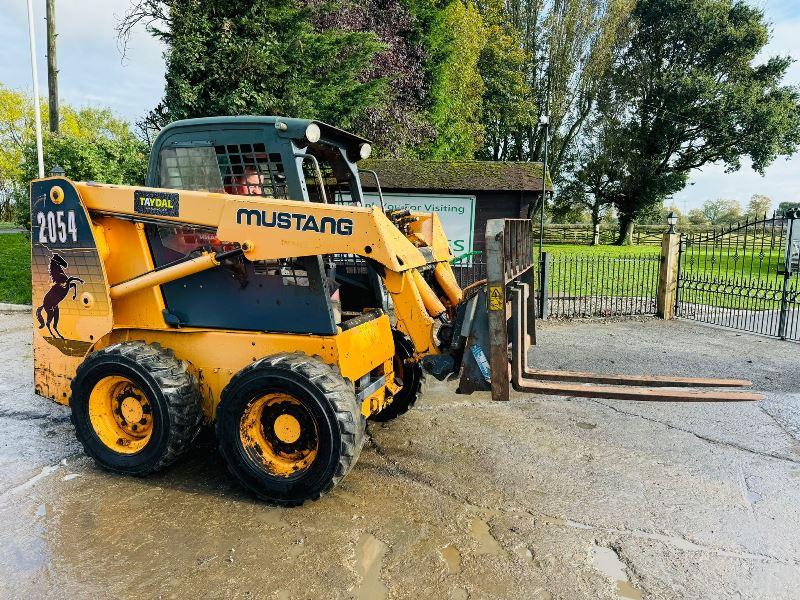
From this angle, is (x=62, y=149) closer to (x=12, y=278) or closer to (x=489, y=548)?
(x=12, y=278)

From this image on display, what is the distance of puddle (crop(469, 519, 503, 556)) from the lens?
3336 millimetres

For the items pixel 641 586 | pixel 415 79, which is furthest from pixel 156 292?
pixel 415 79

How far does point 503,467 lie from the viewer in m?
4.49

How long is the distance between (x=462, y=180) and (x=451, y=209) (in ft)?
1.79

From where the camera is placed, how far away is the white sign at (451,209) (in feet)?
33.3

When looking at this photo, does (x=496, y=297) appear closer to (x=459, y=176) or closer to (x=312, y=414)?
(x=312, y=414)

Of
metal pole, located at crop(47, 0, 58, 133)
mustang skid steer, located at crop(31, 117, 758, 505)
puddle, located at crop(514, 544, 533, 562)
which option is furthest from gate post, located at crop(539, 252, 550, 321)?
metal pole, located at crop(47, 0, 58, 133)

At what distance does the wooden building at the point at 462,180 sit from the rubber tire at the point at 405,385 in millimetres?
5301

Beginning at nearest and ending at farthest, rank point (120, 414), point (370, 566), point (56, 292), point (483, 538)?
point (370, 566), point (483, 538), point (120, 414), point (56, 292)

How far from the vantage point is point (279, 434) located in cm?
390

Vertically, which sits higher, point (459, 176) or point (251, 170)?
point (459, 176)

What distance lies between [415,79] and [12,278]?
44.4ft

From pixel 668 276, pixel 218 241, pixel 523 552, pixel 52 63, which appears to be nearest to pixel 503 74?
pixel 52 63

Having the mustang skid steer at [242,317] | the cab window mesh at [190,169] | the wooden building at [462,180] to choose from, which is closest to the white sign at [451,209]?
the wooden building at [462,180]
